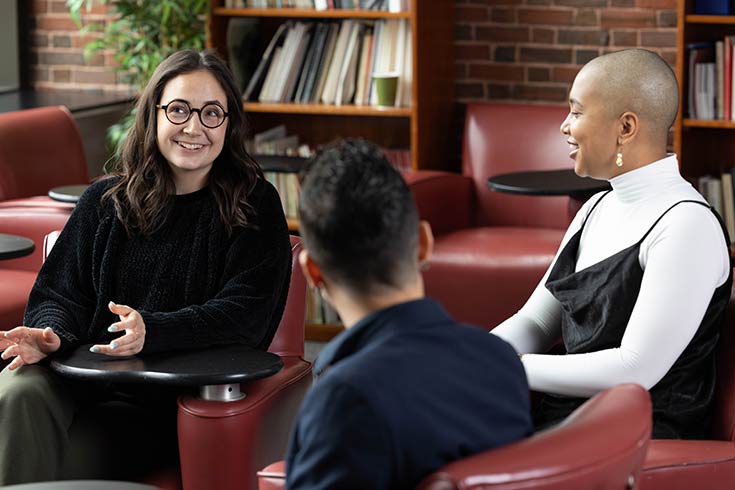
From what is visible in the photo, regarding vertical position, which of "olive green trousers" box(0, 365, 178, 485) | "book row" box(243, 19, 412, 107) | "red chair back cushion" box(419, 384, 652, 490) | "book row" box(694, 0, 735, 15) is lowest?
"olive green trousers" box(0, 365, 178, 485)

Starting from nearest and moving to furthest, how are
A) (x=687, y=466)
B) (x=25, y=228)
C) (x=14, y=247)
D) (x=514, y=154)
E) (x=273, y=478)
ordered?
(x=273, y=478) < (x=687, y=466) < (x=14, y=247) < (x=25, y=228) < (x=514, y=154)

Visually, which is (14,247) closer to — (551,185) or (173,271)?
(173,271)

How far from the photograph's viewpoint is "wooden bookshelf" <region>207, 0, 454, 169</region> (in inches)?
195

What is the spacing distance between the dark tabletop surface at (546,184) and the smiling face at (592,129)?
1812mm

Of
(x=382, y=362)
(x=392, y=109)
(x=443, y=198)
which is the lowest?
(x=443, y=198)

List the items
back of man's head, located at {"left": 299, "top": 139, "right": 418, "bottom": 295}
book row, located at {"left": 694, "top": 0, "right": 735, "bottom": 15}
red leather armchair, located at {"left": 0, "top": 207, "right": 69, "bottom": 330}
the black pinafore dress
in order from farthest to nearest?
book row, located at {"left": 694, "top": 0, "right": 735, "bottom": 15}
red leather armchair, located at {"left": 0, "top": 207, "right": 69, "bottom": 330}
the black pinafore dress
back of man's head, located at {"left": 299, "top": 139, "right": 418, "bottom": 295}

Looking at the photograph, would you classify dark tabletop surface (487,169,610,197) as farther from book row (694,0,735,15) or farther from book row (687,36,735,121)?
book row (694,0,735,15)

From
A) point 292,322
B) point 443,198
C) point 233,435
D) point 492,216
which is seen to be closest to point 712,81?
point 492,216

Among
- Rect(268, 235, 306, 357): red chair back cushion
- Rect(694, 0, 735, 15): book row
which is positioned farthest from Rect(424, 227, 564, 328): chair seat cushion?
Rect(268, 235, 306, 357): red chair back cushion

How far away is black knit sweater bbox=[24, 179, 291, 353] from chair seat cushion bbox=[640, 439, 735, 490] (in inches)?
35.0

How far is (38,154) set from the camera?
15.4 ft

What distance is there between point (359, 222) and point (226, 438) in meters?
1.04

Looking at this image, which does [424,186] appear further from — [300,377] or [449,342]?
[449,342]

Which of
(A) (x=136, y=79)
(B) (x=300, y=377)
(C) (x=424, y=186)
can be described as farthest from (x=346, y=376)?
(A) (x=136, y=79)
